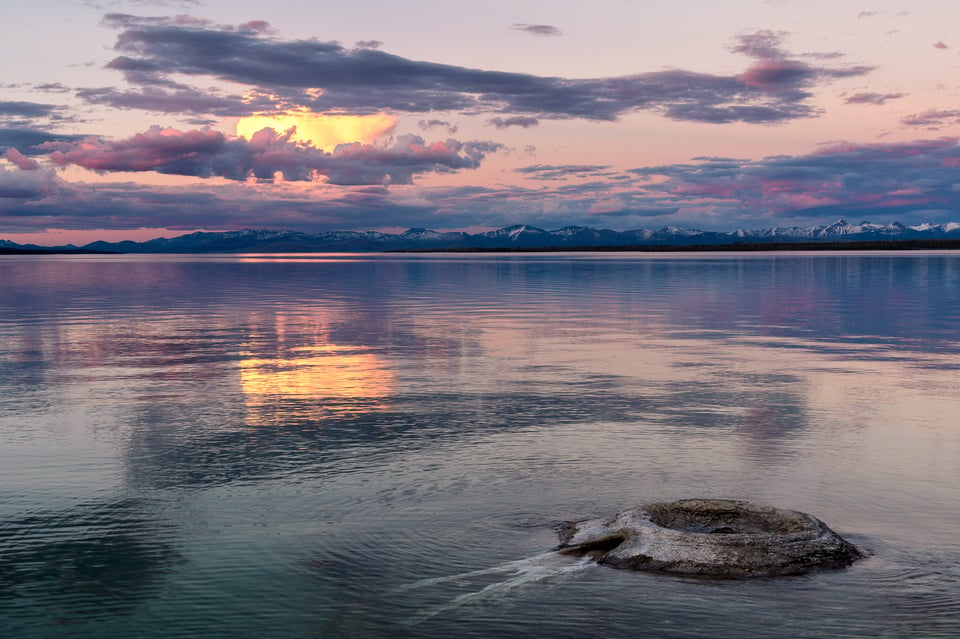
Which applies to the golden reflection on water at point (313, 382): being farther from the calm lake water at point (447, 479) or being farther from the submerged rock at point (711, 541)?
the submerged rock at point (711, 541)

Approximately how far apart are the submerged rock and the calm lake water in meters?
0.27

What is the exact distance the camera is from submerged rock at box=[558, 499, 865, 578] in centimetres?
965

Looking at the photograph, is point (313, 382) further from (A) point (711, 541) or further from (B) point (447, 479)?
(A) point (711, 541)

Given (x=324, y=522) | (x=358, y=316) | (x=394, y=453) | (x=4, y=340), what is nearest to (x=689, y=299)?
(x=358, y=316)

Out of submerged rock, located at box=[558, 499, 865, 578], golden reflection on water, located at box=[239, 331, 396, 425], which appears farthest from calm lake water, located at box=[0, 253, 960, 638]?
submerged rock, located at box=[558, 499, 865, 578]

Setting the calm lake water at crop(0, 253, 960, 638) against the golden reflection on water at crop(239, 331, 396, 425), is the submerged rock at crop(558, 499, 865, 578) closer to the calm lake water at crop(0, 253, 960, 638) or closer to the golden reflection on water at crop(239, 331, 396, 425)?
the calm lake water at crop(0, 253, 960, 638)

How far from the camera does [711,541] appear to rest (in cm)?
1002

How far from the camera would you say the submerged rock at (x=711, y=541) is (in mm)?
9648

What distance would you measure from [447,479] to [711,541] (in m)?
4.26

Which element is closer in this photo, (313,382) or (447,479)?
(447,479)

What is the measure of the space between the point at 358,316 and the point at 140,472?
28780mm

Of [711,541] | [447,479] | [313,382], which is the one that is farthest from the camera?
[313,382]

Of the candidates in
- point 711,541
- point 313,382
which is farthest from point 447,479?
point 313,382

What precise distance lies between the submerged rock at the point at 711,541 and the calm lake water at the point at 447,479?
0.87 ft
